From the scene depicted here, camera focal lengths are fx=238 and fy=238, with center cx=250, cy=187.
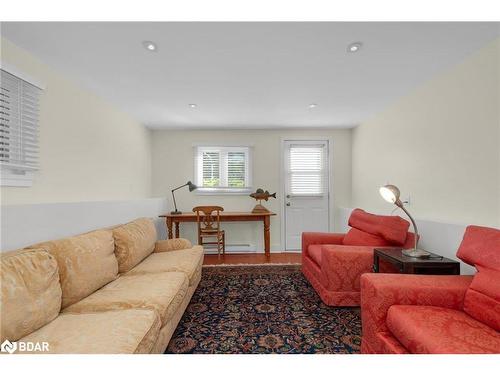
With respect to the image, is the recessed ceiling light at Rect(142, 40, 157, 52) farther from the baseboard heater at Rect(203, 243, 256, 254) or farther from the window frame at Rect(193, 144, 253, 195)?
the baseboard heater at Rect(203, 243, 256, 254)

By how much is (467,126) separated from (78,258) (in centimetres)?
319

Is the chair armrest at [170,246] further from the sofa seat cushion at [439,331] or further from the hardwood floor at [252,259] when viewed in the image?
the sofa seat cushion at [439,331]

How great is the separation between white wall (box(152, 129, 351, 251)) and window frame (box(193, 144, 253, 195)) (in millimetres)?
78

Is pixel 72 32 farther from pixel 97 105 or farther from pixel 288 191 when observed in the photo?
pixel 288 191

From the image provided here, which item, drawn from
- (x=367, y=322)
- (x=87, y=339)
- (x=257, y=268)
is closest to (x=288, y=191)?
(x=257, y=268)

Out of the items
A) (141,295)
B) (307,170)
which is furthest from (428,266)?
(307,170)

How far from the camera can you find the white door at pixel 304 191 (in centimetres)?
440

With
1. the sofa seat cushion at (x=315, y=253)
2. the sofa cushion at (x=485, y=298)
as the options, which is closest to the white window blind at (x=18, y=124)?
the sofa seat cushion at (x=315, y=253)

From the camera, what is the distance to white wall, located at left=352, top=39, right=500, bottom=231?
181 centimetres

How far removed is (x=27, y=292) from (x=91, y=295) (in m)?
0.50

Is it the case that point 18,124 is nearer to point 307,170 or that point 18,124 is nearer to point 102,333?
point 102,333

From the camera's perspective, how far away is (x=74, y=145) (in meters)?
2.36

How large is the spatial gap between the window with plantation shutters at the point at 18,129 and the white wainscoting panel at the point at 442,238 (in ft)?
11.3

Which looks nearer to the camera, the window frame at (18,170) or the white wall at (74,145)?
the window frame at (18,170)
